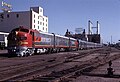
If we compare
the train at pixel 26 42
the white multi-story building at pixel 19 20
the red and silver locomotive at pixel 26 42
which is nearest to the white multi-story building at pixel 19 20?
the white multi-story building at pixel 19 20

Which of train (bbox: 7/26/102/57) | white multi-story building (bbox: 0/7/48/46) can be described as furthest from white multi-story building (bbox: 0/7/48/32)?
train (bbox: 7/26/102/57)

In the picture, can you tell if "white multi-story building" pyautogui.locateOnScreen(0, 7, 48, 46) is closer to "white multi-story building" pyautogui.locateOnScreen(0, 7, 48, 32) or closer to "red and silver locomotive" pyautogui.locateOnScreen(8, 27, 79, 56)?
"white multi-story building" pyautogui.locateOnScreen(0, 7, 48, 32)

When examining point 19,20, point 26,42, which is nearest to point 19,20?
point 19,20

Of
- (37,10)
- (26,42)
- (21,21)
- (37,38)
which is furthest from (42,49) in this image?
(37,10)

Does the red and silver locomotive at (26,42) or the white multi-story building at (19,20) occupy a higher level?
the white multi-story building at (19,20)

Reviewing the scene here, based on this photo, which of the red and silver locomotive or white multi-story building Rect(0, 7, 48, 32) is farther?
white multi-story building Rect(0, 7, 48, 32)

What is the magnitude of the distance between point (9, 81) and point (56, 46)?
3547cm

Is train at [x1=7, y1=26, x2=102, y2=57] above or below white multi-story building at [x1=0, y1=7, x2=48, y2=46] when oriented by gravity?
below

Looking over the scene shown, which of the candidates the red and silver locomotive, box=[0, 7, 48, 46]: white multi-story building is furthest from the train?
box=[0, 7, 48, 46]: white multi-story building

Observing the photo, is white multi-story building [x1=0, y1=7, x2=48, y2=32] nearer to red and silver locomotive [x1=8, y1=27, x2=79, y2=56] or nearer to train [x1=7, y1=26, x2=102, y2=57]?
train [x1=7, y1=26, x2=102, y2=57]

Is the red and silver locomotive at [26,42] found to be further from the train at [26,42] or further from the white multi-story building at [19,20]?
the white multi-story building at [19,20]

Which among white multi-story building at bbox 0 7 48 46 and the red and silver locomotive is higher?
white multi-story building at bbox 0 7 48 46

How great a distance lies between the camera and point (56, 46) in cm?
4741

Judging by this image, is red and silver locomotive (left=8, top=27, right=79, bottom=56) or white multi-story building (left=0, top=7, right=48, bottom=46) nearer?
red and silver locomotive (left=8, top=27, right=79, bottom=56)
